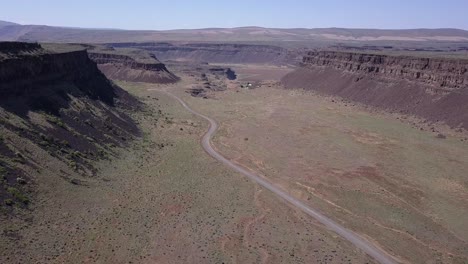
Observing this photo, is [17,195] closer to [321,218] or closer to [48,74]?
[321,218]

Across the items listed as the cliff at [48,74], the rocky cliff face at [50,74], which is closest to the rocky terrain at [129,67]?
the rocky cliff face at [50,74]

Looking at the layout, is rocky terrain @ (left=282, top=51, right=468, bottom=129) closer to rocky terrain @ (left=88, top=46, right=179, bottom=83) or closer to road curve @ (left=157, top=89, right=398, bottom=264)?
rocky terrain @ (left=88, top=46, right=179, bottom=83)

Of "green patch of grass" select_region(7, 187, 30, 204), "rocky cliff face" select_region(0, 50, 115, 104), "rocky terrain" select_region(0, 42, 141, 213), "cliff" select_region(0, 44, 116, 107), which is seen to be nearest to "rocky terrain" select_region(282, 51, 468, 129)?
"rocky terrain" select_region(0, 42, 141, 213)

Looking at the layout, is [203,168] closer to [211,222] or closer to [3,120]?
[211,222]

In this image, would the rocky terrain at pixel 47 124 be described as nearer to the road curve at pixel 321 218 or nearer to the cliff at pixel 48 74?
the cliff at pixel 48 74

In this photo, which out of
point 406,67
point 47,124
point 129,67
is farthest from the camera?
point 129,67

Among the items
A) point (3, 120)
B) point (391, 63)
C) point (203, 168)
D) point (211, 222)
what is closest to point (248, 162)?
point (203, 168)

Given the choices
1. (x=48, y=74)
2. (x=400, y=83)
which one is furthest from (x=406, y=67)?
(x=48, y=74)
